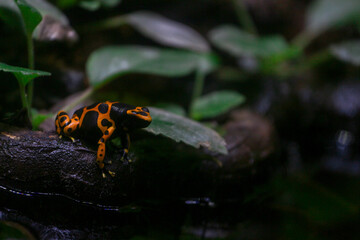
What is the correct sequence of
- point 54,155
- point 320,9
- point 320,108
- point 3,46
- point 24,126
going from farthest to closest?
point 320,9 < point 320,108 < point 3,46 < point 24,126 < point 54,155

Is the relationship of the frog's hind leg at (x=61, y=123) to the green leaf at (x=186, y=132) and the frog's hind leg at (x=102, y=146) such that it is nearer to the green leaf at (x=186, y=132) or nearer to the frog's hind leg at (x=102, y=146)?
the frog's hind leg at (x=102, y=146)

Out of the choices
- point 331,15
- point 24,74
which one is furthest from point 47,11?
point 331,15

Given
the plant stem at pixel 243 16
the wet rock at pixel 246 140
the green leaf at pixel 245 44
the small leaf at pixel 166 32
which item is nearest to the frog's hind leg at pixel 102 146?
the wet rock at pixel 246 140

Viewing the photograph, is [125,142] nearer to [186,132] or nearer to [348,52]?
[186,132]

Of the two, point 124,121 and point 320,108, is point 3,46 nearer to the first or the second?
point 124,121

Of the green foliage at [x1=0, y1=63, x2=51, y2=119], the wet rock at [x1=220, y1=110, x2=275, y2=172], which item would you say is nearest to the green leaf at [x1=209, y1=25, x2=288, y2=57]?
the wet rock at [x1=220, y1=110, x2=275, y2=172]

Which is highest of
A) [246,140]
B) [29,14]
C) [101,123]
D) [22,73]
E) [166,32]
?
[166,32]

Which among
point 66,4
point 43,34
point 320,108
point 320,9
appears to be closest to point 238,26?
point 320,9
